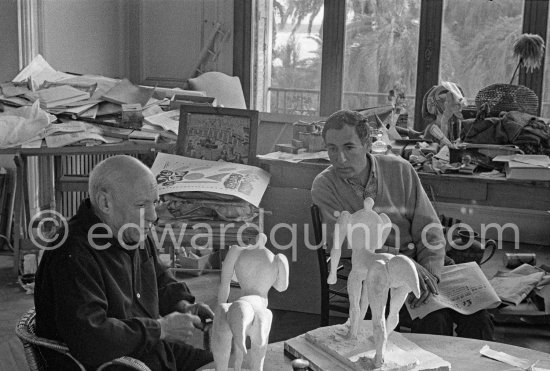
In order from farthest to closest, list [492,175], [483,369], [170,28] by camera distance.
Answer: [170,28]
[492,175]
[483,369]

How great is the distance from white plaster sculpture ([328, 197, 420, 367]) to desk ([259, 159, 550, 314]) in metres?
1.56

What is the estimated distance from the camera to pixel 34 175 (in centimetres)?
567

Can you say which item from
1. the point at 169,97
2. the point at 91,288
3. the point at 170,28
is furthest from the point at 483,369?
the point at 170,28

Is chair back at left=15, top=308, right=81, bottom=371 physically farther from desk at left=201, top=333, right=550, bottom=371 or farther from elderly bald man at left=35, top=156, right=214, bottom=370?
desk at left=201, top=333, right=550, bottom=371

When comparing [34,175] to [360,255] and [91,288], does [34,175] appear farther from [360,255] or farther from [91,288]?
[360,255]

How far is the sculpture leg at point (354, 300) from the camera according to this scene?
200 centimetres

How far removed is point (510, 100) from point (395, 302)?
2.52 meters

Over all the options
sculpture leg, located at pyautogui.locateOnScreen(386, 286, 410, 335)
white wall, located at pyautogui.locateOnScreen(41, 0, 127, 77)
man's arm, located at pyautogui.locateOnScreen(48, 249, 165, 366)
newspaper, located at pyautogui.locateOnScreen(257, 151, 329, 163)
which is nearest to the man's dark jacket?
man's arm, located at pyautogui.locateOnScreen(48, 249, 165, 366)

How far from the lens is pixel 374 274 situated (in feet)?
5.95

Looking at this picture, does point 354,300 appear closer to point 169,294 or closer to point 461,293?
point 169,294

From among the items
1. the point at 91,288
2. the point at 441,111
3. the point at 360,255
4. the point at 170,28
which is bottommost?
the point at 91,288

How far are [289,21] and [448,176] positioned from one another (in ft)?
10.4

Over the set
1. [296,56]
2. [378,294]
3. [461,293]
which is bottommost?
[461,293]

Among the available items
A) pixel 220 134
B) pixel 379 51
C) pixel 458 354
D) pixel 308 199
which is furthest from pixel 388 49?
pixel 458 354
